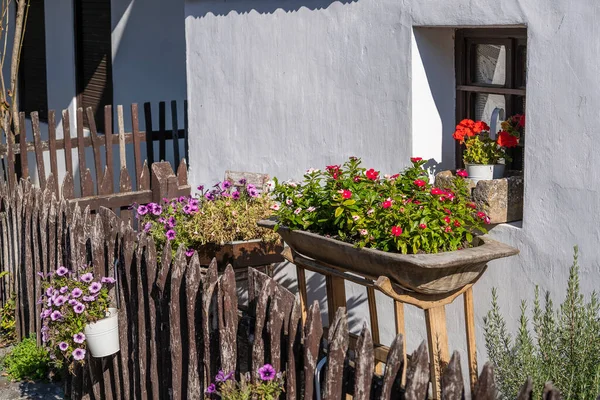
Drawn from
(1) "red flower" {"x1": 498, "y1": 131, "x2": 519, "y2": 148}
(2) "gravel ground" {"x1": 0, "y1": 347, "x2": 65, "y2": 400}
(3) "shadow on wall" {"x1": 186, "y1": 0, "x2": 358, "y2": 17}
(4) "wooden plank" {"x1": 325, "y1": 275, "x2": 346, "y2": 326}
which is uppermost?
(3) "shadow on wall" {"x1": 186, "y1": 0, "x2": 358, "y2": 17}

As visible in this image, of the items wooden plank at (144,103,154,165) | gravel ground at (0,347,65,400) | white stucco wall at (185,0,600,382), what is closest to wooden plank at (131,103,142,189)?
wooden plank at (144,103,154,165)

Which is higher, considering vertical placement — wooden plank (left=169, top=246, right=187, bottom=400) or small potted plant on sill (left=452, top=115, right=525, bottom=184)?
small potted plant on sill (left=452, top=115, right=525, bottom=184)

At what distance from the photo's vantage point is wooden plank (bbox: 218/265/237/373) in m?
3.93

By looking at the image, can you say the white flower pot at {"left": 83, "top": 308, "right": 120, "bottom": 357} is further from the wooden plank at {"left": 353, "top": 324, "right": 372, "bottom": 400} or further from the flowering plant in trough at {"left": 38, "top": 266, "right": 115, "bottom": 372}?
the wooden plank at {"left": 353, "top": 324, "right": 372, "bottom": 400}

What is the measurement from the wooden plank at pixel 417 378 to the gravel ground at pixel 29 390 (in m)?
3.20

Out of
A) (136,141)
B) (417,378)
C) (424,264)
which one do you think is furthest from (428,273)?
(136,141)

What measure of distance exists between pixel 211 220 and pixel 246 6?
1565 millimetres

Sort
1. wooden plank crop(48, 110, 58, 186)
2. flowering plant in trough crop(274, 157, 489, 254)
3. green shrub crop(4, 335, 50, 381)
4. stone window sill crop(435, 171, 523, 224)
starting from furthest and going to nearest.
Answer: wooden plank crop(48, 110, 58, 186) → green shrub crop(4, 335, 50, 381) → stone window sill crop(435, 171, 523, 224) → flowering plant in trough crop(274, 157, 489, 254)

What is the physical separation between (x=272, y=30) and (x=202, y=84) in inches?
37.4

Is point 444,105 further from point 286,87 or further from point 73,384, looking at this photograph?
point 73,384

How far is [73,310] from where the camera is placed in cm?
478

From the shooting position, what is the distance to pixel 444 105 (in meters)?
5.13

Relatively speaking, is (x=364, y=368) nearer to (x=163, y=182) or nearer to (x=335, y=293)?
(x=335, y=293)

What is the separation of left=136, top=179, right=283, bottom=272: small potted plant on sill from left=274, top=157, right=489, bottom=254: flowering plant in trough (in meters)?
0.92
